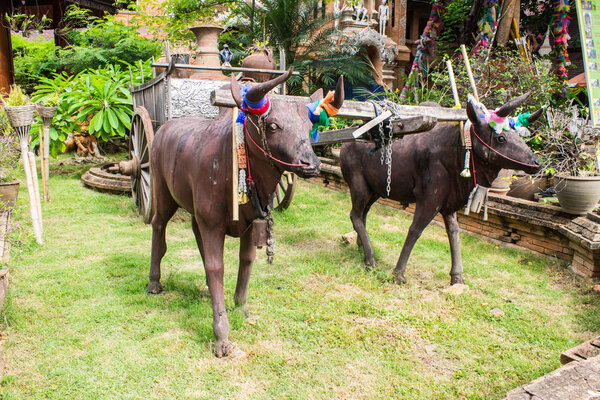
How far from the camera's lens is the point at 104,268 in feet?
16.9

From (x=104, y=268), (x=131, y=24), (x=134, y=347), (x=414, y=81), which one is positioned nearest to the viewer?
(x=134, y=347)

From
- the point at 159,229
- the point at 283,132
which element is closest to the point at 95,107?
the point at 159,229

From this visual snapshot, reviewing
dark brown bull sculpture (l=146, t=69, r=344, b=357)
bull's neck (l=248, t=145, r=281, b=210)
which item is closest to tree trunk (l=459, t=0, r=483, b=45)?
dark brown bull sculpture (l=146, t=69, r=344, b=357)

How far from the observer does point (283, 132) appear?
9.89 ft

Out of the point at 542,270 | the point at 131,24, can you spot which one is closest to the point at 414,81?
the point at 542,270

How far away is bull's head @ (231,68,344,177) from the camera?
2930 mm

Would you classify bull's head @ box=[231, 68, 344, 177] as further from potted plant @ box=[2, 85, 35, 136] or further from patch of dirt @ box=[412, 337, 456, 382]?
potted plant @ box=[2, 85, 35, 136]

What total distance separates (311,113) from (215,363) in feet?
6.30

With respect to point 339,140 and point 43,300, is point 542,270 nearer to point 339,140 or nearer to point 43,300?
point 339,140

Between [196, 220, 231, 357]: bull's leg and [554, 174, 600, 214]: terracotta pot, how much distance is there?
418cm

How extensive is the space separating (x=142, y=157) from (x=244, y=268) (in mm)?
3071

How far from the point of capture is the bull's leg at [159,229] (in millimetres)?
4346

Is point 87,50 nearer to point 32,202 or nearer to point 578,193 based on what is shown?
point 32,202

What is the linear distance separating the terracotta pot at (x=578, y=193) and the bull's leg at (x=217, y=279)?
4.18 m
